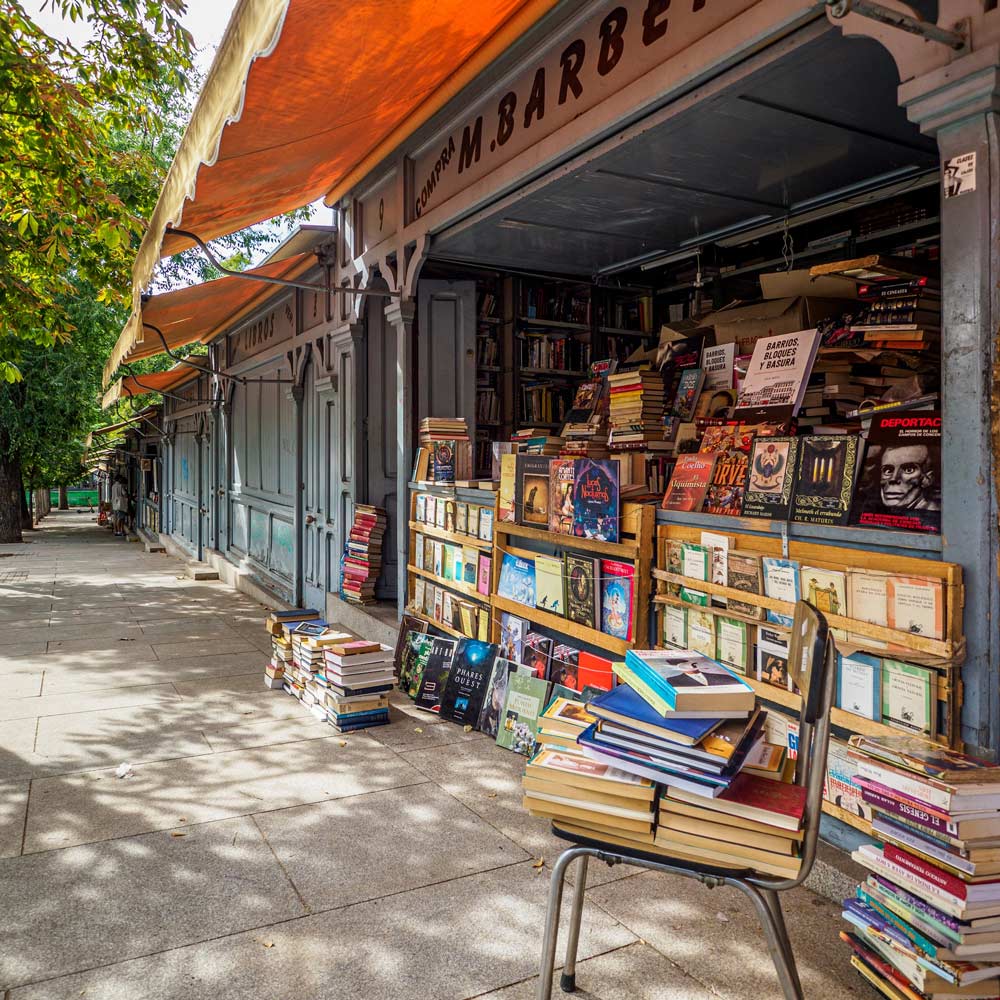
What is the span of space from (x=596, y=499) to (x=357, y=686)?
6.73 ft

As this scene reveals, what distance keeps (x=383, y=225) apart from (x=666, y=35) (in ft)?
12.2

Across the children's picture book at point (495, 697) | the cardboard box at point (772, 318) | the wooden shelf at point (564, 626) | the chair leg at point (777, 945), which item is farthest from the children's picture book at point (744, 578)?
the children's picture book at point (495, 697)

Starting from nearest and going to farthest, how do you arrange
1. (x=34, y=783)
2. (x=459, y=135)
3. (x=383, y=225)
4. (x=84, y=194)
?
(x=34, y=783), (x=459, y=135), (x=383, y=225), (x=84, y=194)

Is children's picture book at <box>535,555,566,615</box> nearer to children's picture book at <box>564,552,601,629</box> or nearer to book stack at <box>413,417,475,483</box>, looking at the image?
children's picture book at <box>564,552,601,629</box>

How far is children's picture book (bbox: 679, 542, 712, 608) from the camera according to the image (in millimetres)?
3645

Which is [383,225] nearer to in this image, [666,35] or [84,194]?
[84,194]

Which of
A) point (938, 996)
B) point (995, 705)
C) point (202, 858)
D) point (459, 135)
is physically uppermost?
point (459, 135)

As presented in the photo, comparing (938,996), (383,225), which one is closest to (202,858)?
(938,996)

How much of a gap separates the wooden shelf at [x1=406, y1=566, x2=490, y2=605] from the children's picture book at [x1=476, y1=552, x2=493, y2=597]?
3 centimetres

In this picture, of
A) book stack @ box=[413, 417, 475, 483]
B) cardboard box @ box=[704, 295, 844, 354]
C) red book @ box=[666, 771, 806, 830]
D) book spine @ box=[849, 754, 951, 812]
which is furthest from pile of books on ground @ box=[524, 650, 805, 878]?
book stack @ box=[413, 417, 475, 483]

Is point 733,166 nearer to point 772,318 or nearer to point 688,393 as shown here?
point 772,318

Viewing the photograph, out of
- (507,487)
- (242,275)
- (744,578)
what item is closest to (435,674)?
(507,487)

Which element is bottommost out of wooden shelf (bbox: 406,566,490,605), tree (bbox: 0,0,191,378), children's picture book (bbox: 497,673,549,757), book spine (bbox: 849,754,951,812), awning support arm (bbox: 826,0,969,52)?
children's picture book (bbox: 497,673,549,757)

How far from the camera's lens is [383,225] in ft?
22.4
